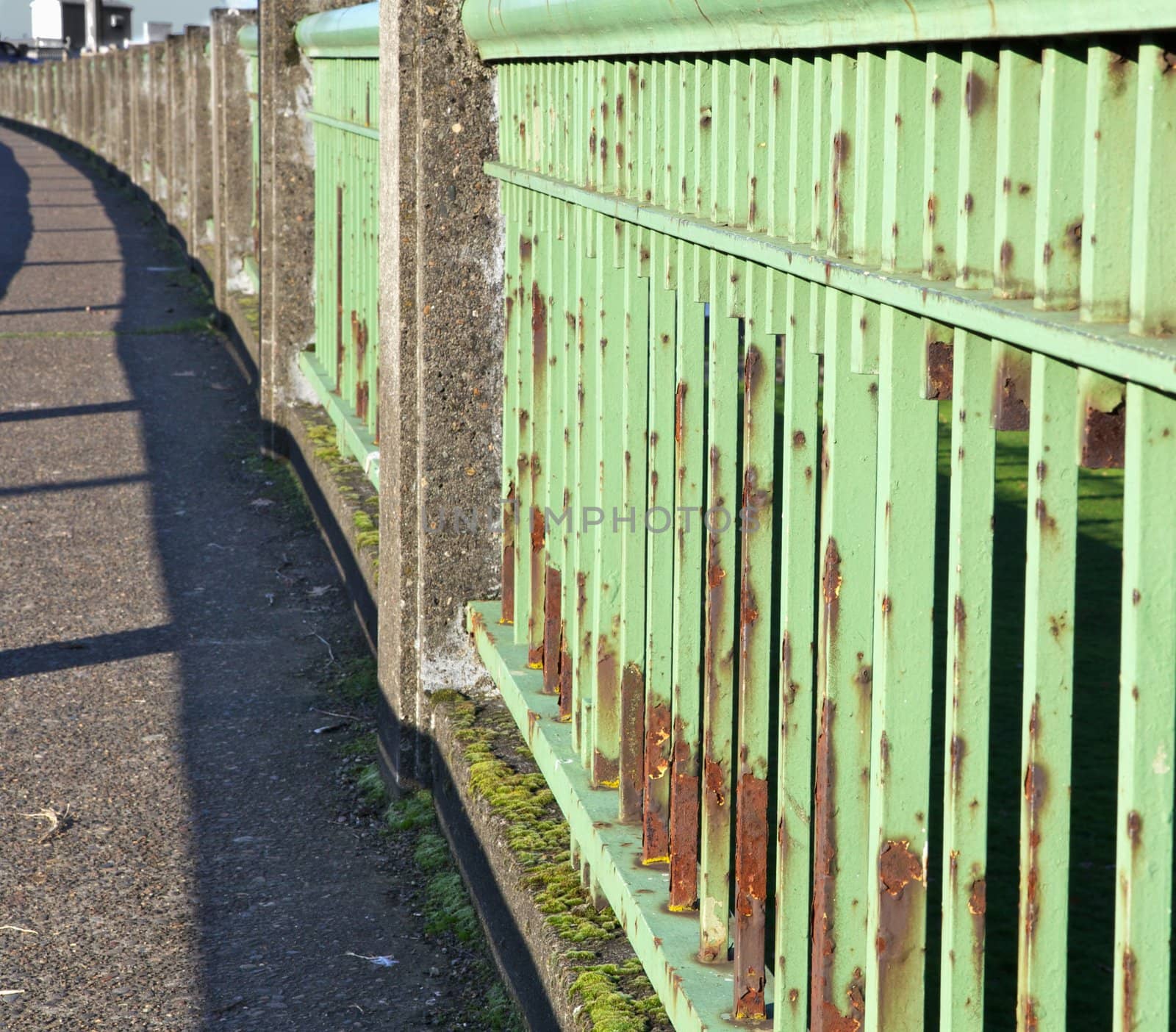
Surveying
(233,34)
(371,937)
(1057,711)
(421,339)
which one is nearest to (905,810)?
(1057,711)

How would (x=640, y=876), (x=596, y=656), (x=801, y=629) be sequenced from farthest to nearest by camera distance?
(x=596, y=656)
(x=640, y=876)
(x=801, y=629)

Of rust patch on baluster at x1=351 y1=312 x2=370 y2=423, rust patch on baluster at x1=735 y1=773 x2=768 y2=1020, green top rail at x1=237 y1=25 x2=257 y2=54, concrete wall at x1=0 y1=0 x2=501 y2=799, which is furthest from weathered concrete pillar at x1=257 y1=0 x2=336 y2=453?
rust patch on baluster at x1=735 y1=773 x2=768 y2=1020

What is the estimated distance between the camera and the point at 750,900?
2.31 meters

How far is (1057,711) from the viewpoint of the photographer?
1.51 meters

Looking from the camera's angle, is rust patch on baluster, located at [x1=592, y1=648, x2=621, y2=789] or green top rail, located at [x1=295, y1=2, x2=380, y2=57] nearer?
rust patch on baluster, located at [x1=592, y1=648, x2=621, y2=789]

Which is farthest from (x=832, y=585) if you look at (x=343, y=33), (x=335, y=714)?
(x=343, y=33)

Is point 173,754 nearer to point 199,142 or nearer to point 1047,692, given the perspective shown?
point 1047,692

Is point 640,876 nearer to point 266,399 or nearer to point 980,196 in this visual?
point 980,196

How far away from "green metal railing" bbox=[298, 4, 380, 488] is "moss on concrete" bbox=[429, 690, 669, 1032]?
1768 millimetres

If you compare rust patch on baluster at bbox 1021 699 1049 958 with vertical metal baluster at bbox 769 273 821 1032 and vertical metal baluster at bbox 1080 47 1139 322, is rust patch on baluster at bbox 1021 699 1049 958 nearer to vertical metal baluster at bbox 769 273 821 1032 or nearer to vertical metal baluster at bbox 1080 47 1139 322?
vertical metal baluster at bbox 1080 47 1139 322

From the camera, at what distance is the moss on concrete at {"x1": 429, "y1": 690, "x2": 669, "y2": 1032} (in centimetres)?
265

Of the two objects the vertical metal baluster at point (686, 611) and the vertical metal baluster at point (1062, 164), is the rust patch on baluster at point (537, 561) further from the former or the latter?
the vertical metal baluster at point (1062, 164)

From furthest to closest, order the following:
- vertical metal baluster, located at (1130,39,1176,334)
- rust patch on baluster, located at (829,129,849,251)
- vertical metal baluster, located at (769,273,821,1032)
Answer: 1. vertical metal baluster, located at (769,273,821,1032)
2. rust patch on baluster, located at (829,129,849,251)
3. vertical metal baluster, located at (1130,39,1176,334)

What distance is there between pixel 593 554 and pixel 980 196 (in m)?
1.52
